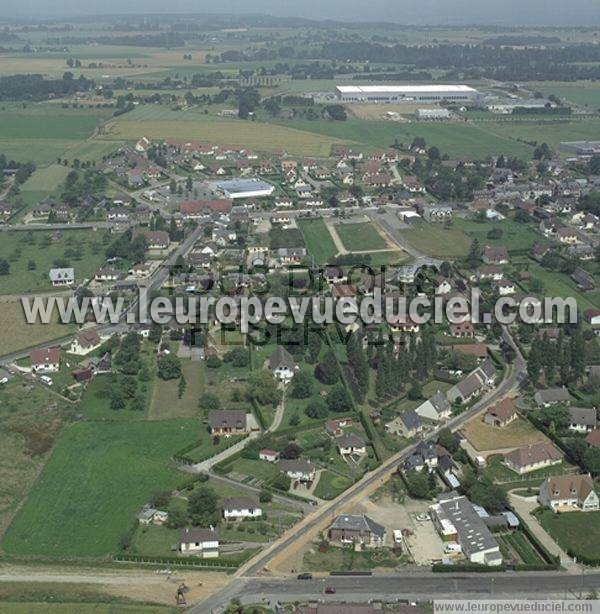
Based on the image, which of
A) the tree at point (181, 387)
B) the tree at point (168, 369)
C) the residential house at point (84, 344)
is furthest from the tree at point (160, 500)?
the residential house at point (84, 344)

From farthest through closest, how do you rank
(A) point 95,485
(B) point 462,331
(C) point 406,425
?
(B) point 462,331 < (C) point 406,425 < (A) point 95,485

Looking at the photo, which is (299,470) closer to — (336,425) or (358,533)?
(336,425)

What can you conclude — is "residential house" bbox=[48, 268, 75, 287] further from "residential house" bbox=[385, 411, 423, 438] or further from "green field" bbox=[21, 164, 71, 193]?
"green field" bbox=[21, 164, 71, 193]

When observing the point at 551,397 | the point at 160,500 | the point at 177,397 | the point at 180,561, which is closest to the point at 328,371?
the point at 177,397

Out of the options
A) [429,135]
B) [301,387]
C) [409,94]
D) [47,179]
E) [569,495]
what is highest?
[409,94]

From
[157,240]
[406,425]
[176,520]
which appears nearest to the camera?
[176,520]

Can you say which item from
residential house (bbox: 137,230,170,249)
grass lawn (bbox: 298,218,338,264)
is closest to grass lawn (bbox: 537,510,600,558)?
grass lawn (bbox: 298,218,338,264)
